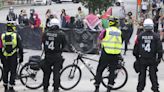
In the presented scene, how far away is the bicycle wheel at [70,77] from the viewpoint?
12742mm

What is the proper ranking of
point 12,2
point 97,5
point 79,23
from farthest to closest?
point 12,2 → point 97,5 → point 79,23

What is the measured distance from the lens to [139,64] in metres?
11.5

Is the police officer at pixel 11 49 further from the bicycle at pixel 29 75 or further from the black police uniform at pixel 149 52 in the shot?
the black police uniform at pixel 149 52

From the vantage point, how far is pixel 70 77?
42.1 ft

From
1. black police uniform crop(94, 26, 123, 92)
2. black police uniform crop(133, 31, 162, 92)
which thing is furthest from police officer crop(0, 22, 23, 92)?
black police uniform crop(133, 31, 162, 92)

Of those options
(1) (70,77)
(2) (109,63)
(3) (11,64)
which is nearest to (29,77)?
(3) (11,64)

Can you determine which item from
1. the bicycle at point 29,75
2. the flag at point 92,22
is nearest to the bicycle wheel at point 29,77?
the bicycle at point 29,75

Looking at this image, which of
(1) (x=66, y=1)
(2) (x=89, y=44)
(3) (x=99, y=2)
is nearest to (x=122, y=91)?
(2) (x=89, y=44)

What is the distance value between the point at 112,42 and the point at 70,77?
1.62 m

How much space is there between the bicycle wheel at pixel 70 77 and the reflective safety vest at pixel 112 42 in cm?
122

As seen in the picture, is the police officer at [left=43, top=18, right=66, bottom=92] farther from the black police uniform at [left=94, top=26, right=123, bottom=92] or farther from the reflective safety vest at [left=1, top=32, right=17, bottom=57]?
the black police uniform at [left=94, top=26, right=123, bottom=92]

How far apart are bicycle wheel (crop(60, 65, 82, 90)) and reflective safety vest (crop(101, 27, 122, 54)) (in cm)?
122

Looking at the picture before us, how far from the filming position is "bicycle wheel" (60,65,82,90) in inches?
502

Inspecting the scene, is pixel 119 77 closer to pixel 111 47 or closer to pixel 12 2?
pixel 111 47
